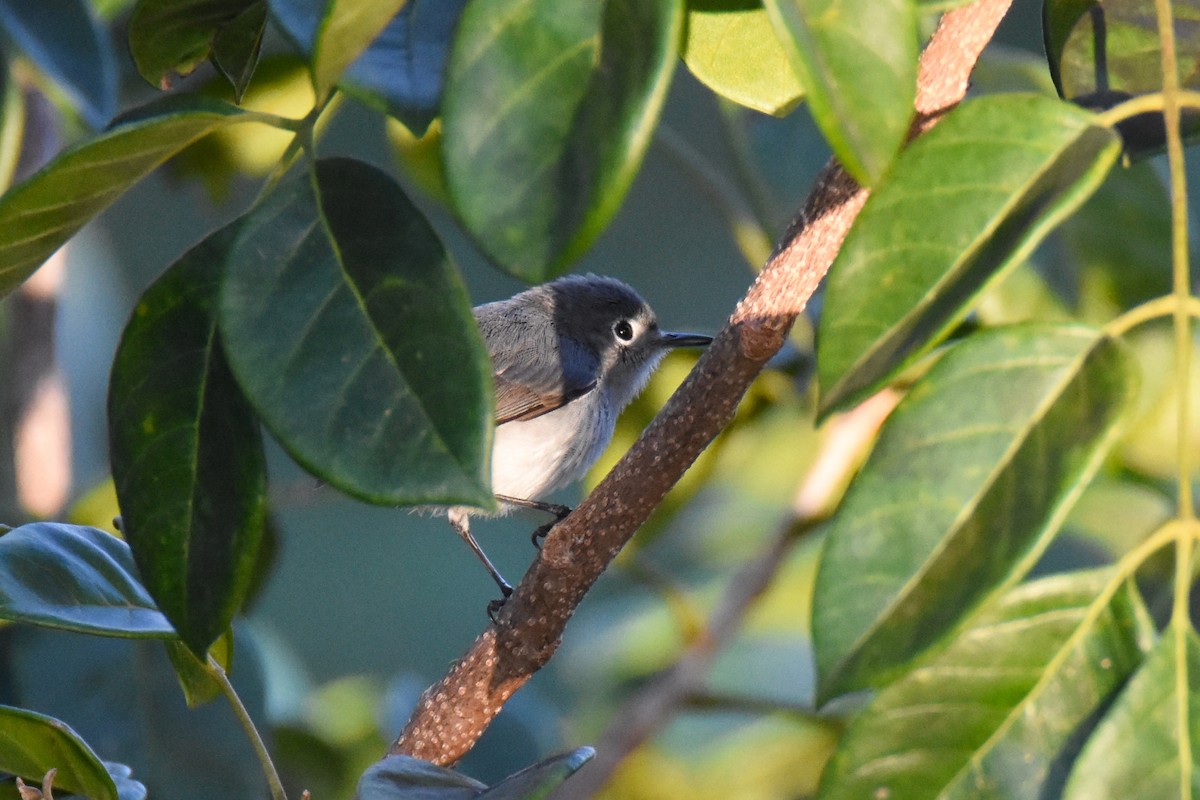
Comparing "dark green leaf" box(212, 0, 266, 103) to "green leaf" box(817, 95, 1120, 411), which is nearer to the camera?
"green leaf" box(817, 95, 1120, 411)

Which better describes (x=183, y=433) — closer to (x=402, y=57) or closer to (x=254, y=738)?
(x=402, y=57)

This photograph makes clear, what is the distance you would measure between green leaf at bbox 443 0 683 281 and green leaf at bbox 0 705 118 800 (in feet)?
1.73

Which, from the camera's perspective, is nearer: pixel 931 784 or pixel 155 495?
pixel 931 784

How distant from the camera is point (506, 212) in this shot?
0.52m

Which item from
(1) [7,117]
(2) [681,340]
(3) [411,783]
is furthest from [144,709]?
(2) [681,340]

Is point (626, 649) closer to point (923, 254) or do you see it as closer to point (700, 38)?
point (700, 38)

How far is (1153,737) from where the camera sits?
564 mm

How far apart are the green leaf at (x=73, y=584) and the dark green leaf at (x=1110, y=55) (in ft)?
2.26

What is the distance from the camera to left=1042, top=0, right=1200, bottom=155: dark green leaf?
2.61ft

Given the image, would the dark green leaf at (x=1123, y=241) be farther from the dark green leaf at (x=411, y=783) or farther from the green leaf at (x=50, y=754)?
the green leaf at (x=50, y=754)

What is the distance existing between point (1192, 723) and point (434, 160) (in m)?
1.49


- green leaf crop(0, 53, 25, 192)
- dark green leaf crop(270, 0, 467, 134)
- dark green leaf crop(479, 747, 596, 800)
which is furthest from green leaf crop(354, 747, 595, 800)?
green leaf crop(0, 53, 25, 192)

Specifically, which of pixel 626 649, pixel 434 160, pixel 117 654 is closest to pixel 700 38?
pixel 117 654

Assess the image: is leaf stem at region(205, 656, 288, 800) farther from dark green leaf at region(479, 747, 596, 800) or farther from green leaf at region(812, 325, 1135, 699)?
green leaf at region(812, 325, 1135, 699)
